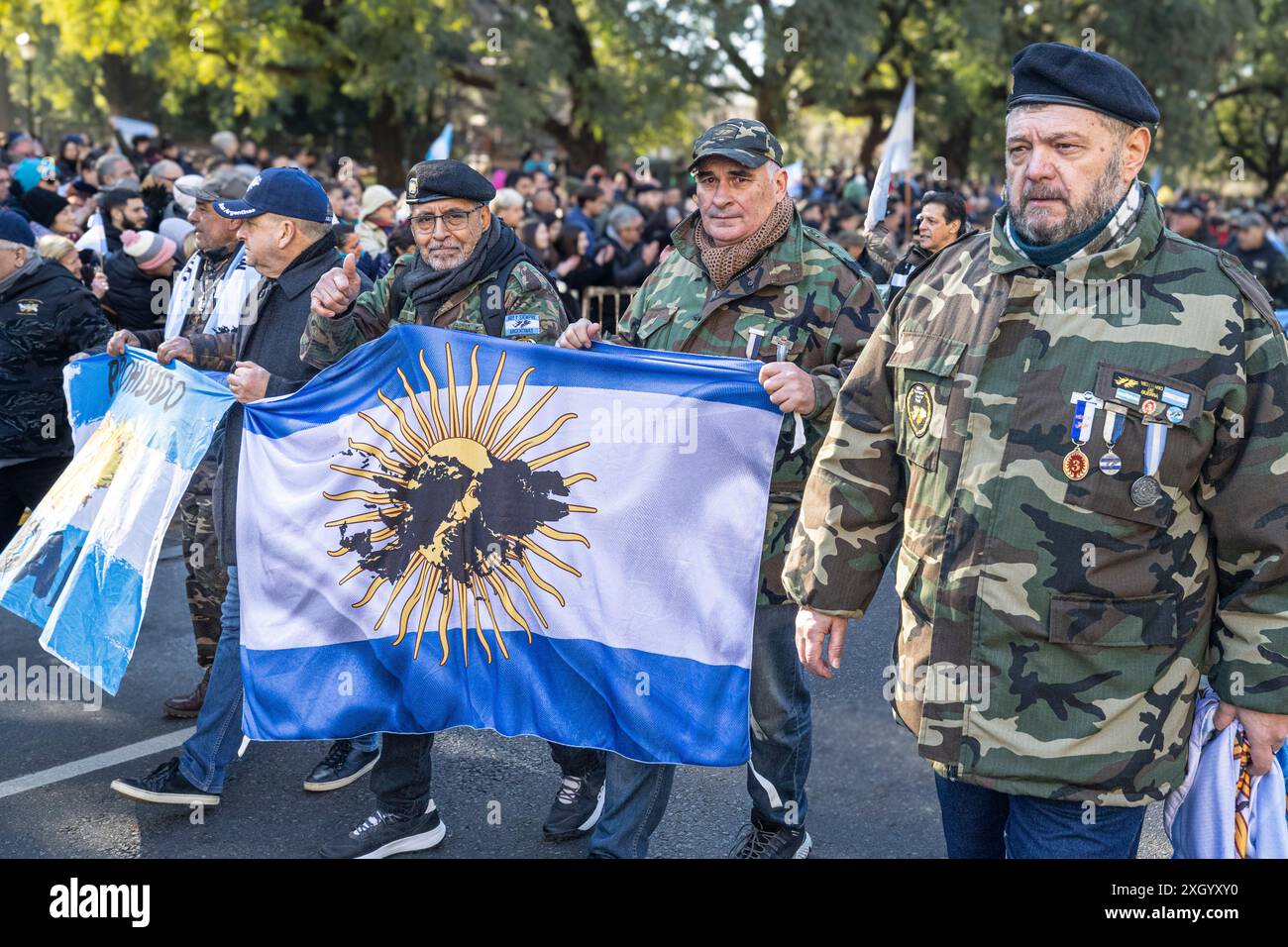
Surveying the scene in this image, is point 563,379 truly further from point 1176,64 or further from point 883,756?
point 1176,64

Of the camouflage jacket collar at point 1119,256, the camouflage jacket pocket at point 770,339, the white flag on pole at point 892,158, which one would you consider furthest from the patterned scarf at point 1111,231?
the white flag on pole at point 892,158

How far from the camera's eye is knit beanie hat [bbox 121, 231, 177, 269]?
7.73 meters

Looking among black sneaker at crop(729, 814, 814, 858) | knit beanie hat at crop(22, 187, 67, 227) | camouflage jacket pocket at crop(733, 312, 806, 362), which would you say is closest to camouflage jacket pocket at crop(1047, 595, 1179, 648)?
camouflage jacket pocket at crop(733, 312, 806, 362)

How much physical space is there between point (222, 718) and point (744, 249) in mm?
2389

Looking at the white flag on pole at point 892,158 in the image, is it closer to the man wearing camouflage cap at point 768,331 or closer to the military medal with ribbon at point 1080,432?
the man wearing camouflage cap at point 768,331

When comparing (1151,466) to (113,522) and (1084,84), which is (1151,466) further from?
A: (113,522)

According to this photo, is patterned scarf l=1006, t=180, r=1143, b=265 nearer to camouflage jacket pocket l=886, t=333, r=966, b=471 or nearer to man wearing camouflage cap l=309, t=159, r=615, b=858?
camouflage jacket pocket l=886, t=333, r=966, b=471

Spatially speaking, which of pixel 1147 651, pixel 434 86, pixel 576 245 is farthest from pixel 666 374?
pixel 434 86

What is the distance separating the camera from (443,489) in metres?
4.02

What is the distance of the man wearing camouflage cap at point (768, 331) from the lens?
3.74m

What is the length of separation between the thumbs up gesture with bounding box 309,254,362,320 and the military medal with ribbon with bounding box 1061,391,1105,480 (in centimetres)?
253

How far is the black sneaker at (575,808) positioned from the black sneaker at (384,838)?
390 mm

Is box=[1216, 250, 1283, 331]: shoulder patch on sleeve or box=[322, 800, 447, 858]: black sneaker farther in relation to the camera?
box=[322, 800, 447, 858]: black sneaker

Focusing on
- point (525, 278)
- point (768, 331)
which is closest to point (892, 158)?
point (525, 278)
